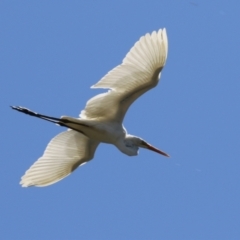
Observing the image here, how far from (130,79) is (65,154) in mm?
1792

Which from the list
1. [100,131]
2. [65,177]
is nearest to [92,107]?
[100,131]

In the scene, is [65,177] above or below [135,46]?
below

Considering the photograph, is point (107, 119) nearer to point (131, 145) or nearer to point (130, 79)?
point (131, 145)

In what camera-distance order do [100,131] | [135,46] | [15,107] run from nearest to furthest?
1. [135,46]
2. [100,131]
3. [15,107]

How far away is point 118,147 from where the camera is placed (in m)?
12.8

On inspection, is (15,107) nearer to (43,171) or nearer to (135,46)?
(43,171)

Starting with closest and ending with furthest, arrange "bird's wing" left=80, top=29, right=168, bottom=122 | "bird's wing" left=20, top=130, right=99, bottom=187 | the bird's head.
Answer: "bird's wing" left=80, top=29, right=168, bottom=122 → the bird's head → "bird's wing" left=20, top=130, right=99, bottom=187

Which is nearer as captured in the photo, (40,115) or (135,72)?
(135,72)

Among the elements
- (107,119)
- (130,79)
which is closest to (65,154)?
(107,119)

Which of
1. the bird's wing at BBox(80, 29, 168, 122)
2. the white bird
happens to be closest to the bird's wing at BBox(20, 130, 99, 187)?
the white bird

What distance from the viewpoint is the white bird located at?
39.5 feet

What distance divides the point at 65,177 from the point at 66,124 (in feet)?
2.98

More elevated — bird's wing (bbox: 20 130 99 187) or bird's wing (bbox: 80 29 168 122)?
bird's wing (bbox: 80 29 168 122)

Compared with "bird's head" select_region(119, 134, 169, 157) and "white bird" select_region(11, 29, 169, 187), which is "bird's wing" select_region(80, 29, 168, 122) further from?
"bird's head" select_region(119, 134, 169, 157)
